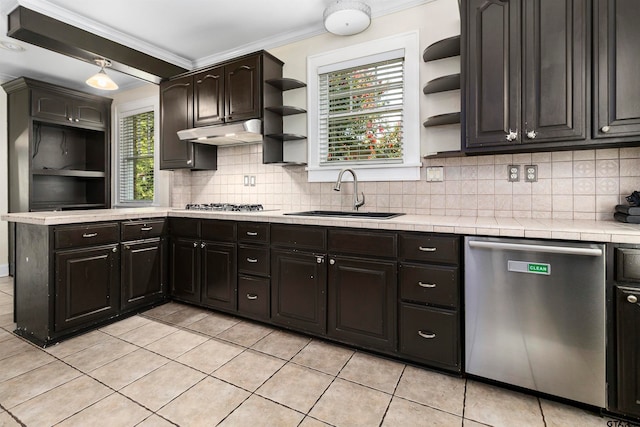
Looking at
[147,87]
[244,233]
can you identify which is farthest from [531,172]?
[147,87]

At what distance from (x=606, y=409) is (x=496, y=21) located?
7.34ft

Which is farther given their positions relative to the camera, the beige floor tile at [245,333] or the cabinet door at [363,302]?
the beige floor tile at [245,333]

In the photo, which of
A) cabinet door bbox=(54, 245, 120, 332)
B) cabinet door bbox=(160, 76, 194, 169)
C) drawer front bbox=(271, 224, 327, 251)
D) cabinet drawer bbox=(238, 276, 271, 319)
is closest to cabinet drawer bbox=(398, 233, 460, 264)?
drawer front bbox=(271, 224, 327, 251)

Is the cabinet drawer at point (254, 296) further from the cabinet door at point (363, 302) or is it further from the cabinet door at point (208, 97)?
Answer: the cabinet door at point (208, 97)

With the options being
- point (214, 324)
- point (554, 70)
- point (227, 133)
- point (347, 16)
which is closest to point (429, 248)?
point (554, 70)

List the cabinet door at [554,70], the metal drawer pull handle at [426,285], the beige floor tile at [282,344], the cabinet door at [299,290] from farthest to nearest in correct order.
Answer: the cabinet door at [299,290]
the beige floor tile at [282,344]
the metal drawer pull handle at [426,285]
the cabinet door at [554,70]

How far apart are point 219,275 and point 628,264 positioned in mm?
2756

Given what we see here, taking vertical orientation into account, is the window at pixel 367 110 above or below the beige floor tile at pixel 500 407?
above

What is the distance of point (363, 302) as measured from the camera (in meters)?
2.20

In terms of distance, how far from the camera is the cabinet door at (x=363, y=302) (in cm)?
211

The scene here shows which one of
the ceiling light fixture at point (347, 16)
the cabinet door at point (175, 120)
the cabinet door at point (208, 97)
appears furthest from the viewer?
the cabinet door at point (175, 120)

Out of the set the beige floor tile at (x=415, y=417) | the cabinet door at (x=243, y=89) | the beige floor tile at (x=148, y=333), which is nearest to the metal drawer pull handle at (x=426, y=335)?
the beige floor tile at (x=415, y=417)

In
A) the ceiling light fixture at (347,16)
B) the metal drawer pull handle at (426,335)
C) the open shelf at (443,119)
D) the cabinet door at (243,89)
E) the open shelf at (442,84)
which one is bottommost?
the metal drawer pull handle at (426,335)

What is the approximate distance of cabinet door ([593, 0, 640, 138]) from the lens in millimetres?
1722
